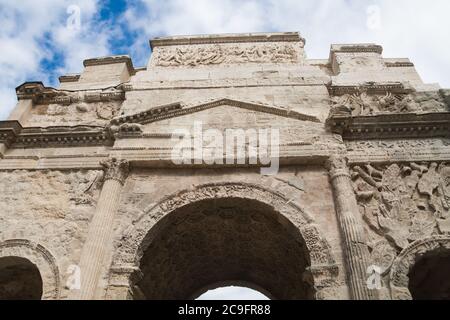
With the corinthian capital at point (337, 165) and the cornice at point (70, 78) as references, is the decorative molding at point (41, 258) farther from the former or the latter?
the cornice at point (70, 78)

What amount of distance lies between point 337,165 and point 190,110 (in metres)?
3.48

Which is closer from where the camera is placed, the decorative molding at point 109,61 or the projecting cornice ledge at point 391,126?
the projecting cornice ledge at point 391,126

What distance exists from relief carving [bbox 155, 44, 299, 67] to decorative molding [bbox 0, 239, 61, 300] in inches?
235

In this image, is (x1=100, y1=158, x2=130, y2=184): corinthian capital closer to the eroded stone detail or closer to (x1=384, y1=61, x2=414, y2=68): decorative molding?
the eroded stone detail

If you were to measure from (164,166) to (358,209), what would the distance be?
152 inches

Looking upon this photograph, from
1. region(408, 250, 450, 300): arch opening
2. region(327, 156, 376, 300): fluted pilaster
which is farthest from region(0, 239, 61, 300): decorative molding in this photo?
region(408, 250, 450, 300): arch opening

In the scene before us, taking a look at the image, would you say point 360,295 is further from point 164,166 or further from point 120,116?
point 120,116

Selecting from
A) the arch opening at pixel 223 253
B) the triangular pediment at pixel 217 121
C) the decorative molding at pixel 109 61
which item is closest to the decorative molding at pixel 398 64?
the triangular pediment at pixel 217 121

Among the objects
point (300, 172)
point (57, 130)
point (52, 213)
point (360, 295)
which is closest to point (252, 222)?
point (300, 172)

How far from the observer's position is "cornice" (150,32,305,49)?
1099 centimetres

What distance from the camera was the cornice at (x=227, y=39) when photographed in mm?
10992

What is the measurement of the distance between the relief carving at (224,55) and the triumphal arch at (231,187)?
70cm

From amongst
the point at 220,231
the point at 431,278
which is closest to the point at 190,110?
the point at 220,231

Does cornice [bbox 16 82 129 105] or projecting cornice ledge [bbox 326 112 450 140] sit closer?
projecting cornice ledge [bbox 326 112 450 140]
